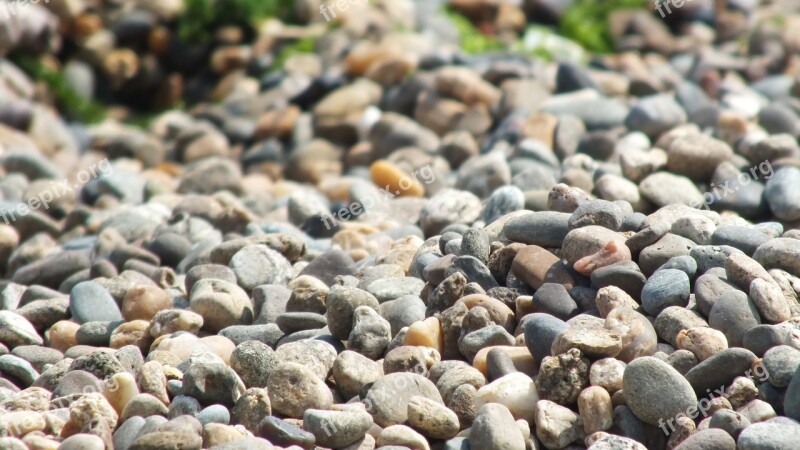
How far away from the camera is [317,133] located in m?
7.98

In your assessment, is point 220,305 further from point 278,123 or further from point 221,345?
point 278,123

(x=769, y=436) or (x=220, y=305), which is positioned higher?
(x=769, y=436)

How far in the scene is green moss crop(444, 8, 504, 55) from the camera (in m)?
9.55

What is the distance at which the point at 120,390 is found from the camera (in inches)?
129

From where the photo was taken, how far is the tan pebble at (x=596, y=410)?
309cm

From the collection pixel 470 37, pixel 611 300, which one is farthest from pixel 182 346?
pixel 470 37

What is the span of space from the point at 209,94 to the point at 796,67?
6072 mm

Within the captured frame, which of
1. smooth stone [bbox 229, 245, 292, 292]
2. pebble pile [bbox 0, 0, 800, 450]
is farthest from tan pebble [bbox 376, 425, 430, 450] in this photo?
smooth stone [bbox 229, 245, 292, 292]

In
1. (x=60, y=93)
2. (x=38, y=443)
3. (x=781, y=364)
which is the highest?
(x=781, y=364)

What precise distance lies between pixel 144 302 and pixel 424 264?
1283mm

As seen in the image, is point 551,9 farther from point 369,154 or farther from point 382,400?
point 382,400

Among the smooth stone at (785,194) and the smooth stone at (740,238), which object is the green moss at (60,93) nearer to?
the smooth stone at (785,194)

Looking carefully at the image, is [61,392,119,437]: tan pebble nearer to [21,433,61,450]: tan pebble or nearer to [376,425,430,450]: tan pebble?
[21,433,61,450]: tan pebble

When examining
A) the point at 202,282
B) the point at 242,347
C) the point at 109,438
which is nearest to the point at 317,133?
the point at 202,282
